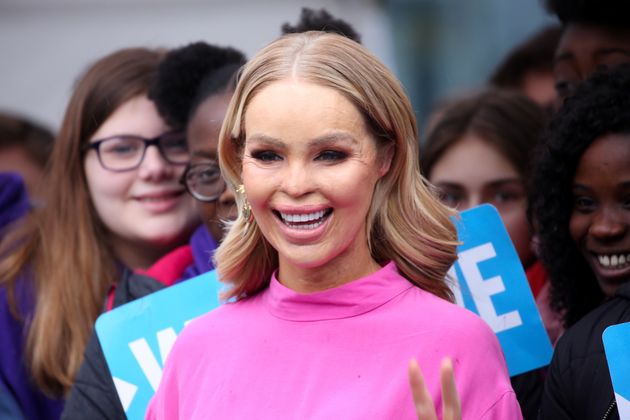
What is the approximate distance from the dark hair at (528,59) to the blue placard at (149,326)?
2.63m

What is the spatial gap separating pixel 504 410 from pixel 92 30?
471 cm

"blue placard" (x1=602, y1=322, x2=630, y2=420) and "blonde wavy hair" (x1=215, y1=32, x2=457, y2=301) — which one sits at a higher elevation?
"blonde wavy hair" (x1=215, y1=32, x2=457, y2=301)

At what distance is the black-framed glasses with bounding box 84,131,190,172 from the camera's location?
3961 millimetres

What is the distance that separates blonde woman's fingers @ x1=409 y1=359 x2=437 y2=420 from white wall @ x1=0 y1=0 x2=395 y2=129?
4304 millimetres

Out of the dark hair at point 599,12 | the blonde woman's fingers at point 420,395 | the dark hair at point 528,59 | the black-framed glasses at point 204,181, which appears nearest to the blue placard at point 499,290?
the black-framed glasses at point 204,181

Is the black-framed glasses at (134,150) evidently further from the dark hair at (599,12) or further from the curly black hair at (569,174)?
the dark hair at (599,12)

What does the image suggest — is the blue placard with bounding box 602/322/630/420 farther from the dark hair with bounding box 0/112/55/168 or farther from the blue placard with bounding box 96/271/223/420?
the dark hair with bounding box 0/112/55/168

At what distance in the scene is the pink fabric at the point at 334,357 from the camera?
7.90 ft

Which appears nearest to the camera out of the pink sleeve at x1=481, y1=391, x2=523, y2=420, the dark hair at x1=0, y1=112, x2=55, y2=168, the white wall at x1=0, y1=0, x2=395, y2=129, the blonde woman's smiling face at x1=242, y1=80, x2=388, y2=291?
the pink sleeve at x1=481, y1=391, x2=523, y2=420

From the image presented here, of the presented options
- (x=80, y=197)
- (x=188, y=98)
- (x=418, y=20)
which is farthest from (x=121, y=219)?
(x=418, y=20)

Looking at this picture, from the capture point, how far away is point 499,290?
125 inches

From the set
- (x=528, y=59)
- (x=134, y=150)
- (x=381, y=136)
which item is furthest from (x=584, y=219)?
(x=528, y=59)

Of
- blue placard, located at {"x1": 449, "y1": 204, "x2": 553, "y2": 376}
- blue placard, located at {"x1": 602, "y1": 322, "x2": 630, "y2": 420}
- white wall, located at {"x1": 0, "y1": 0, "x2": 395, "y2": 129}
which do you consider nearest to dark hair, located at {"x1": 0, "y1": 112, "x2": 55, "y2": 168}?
white wall, located at {"x1": 0, "y1": 0, "x2": 395, "y2": 129}

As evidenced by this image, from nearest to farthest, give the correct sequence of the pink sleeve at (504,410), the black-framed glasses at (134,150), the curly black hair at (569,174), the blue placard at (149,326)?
the pink sleeve at (504,410), the curly black hair at (569,174), the blue placard at (149,326), the black-framed glasses at (134,150)
